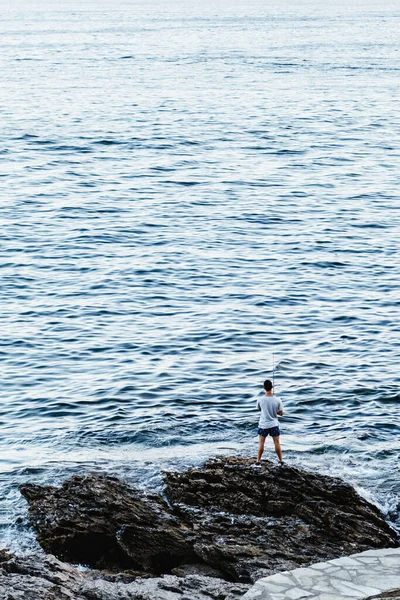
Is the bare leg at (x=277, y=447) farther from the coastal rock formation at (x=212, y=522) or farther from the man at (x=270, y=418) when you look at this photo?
the coastal rock formation at (x=212, y=522)

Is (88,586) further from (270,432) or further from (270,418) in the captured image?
(270,418)

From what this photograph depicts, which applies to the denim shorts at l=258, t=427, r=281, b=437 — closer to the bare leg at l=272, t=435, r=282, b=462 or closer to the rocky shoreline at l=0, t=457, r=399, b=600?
the bare leg at l=272, t=435, r=282, b=462

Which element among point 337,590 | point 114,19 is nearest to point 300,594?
point 337,590

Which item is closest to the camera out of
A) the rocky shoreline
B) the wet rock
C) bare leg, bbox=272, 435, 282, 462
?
the rocky shoreline

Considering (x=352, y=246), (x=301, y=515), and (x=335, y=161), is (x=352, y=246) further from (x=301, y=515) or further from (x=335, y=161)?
(x=301, y=515)

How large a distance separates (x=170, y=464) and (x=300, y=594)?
23.7 feet

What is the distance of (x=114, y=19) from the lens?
560 feet

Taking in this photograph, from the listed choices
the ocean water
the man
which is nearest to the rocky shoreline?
the man

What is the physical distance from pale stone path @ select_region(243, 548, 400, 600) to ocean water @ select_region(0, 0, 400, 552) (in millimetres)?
2713

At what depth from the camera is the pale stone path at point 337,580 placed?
16828mm

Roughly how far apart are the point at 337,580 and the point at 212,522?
10.9ft

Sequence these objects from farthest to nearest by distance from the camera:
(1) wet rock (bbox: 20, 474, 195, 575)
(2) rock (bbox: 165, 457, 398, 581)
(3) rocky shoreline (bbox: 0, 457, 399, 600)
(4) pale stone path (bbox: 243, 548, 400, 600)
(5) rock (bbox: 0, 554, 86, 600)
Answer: (1) wet rock (bbox: 20, 474, 195, 575)
(2) rock (bbox: 165, 457, 398, 581)
(3) rocky shoreline (bbox: 0, 457, 399, 600)
(5) rock (bbox: 0, 554, 86, 600)
(4) pale stone path (bbox: 243, 548, 400, 600)

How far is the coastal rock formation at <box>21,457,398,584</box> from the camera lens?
18.8 m

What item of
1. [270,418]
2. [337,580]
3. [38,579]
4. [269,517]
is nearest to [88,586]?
[38,579]
